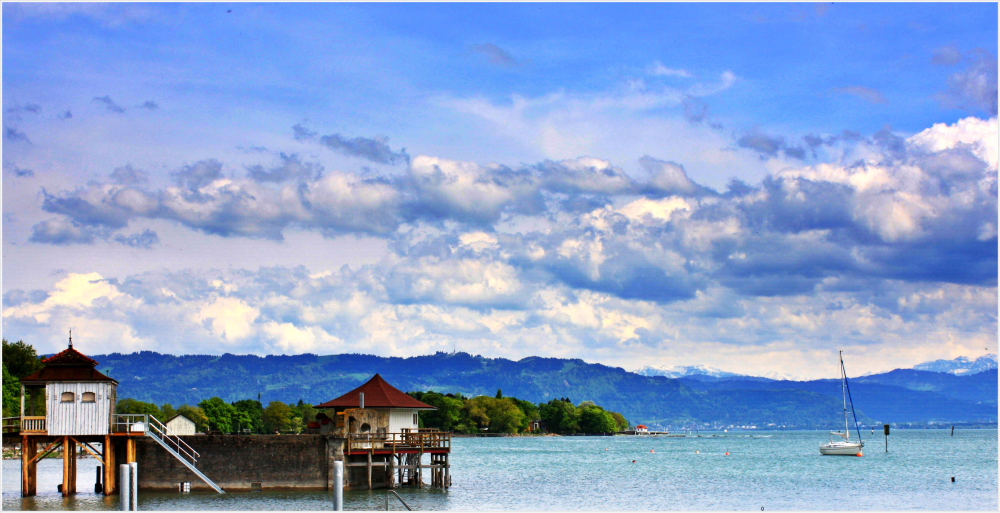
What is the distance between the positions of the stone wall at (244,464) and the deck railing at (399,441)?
1.55 meters

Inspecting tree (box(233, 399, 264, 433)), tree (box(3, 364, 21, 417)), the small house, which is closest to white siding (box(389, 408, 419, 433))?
the small house

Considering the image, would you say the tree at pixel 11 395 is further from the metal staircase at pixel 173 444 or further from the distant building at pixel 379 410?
the distant building at pixel 379 410

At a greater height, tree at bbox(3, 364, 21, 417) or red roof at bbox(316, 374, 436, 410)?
red roof at bbox(316, 374, 436, 410)

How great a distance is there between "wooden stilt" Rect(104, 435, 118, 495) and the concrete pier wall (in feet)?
4.30

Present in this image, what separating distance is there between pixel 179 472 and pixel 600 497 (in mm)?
22343

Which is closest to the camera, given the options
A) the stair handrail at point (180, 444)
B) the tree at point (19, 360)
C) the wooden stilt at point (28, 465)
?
the wooden stilt at point (28, 465)

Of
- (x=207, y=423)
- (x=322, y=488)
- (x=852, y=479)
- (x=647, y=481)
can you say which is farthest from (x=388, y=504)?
(x=207, y=423)

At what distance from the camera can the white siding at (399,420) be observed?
176 ft

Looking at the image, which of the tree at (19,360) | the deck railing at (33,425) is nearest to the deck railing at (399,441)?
the deck railing at (33,425)

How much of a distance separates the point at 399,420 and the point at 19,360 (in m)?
72.4

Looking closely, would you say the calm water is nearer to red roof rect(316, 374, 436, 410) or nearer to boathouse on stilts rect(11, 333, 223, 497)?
boathouse on stilts rect(11, 333, 223, 497)

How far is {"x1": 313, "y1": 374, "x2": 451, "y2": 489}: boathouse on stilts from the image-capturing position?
5128 cm

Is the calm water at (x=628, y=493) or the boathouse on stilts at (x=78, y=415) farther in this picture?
the boathouse on stilts at (x=78, y=415)

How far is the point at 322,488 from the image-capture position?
1930 inches
